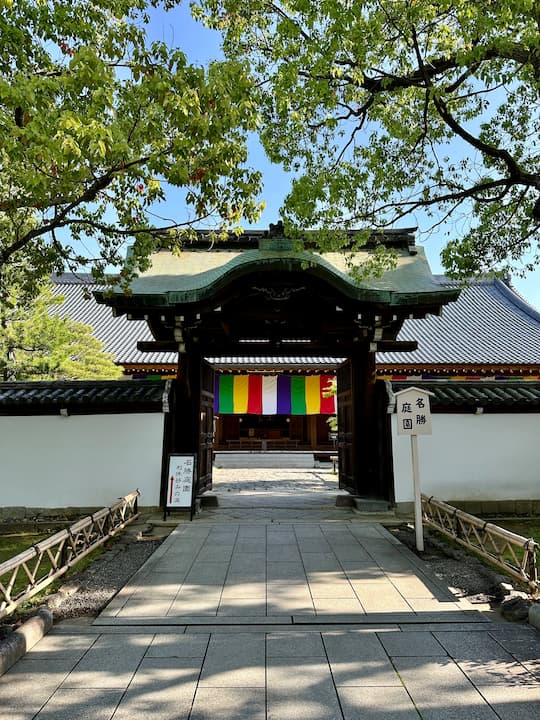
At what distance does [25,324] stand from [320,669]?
10.0m

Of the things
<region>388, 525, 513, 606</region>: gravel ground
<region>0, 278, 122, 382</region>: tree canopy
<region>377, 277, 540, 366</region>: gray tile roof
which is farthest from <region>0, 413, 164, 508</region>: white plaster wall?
<region>377, 277, 540, 366</region>: gray tile roof

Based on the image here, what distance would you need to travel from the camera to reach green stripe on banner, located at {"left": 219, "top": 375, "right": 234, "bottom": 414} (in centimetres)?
1995

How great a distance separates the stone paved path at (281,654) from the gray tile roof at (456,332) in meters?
12.3

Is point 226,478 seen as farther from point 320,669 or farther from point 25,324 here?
point 320,669

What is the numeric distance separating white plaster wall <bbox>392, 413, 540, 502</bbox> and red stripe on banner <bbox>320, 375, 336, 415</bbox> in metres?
11.1

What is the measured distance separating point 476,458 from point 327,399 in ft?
37.1

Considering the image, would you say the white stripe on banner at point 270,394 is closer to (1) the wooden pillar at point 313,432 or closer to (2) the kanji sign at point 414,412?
(1) the wooden pillar at point 313,432

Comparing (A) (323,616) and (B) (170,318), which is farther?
(B) (170,318)

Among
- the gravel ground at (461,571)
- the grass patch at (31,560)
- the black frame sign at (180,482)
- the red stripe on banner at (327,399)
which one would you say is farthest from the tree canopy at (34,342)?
the red stripe on banner at (327,399)

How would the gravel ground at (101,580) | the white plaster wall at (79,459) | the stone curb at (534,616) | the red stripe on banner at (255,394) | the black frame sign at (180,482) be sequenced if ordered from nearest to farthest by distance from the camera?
the stone curb at (534,616)
the gravel ground at (101,580)
the black frame sign at (180,482)
the white plaster wall at (79,459)
the red stripe on banner at (255,394)

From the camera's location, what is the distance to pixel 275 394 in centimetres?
2003

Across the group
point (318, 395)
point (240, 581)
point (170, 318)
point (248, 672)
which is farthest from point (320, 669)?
point (318, 395)

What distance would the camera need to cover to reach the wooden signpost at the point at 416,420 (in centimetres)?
607

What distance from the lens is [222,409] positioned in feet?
65.5
